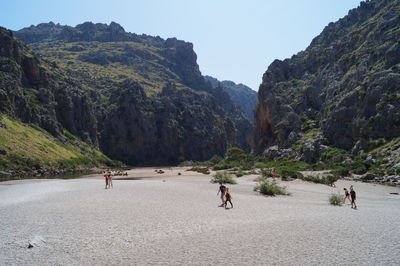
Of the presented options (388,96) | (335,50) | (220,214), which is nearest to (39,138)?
(220,214)

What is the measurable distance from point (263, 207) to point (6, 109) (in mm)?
81180

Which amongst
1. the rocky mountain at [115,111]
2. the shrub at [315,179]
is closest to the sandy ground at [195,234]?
the shrub at [315,179]

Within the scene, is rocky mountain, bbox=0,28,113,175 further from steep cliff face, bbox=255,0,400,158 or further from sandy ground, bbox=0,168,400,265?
steep cliff face, bbox=255,0,400,158

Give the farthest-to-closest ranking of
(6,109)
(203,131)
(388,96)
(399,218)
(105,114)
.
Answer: (203,131) < (105,114) < (6,109) < (388,96) < (399,218)

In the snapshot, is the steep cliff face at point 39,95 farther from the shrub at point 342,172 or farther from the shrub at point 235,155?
the shrub at point 342,172

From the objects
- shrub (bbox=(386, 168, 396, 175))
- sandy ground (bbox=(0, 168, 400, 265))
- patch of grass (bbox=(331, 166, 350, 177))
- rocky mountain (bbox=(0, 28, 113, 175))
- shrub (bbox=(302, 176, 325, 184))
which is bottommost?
sandy ground (bbox=(0, 168, 400, 265))

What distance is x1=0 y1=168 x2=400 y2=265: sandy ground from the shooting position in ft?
29.7

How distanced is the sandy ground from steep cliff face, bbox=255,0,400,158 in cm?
4175

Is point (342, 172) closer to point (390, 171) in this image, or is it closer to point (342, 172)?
point (342, 172)

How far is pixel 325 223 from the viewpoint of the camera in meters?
13.9

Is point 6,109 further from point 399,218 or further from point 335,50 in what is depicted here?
point 335,50

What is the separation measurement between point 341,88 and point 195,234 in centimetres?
7229

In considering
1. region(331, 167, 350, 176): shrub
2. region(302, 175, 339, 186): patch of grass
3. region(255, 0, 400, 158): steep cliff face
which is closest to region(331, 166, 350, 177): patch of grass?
region(331, 167, 350, 176): shrub

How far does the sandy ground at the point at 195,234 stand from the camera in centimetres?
905
